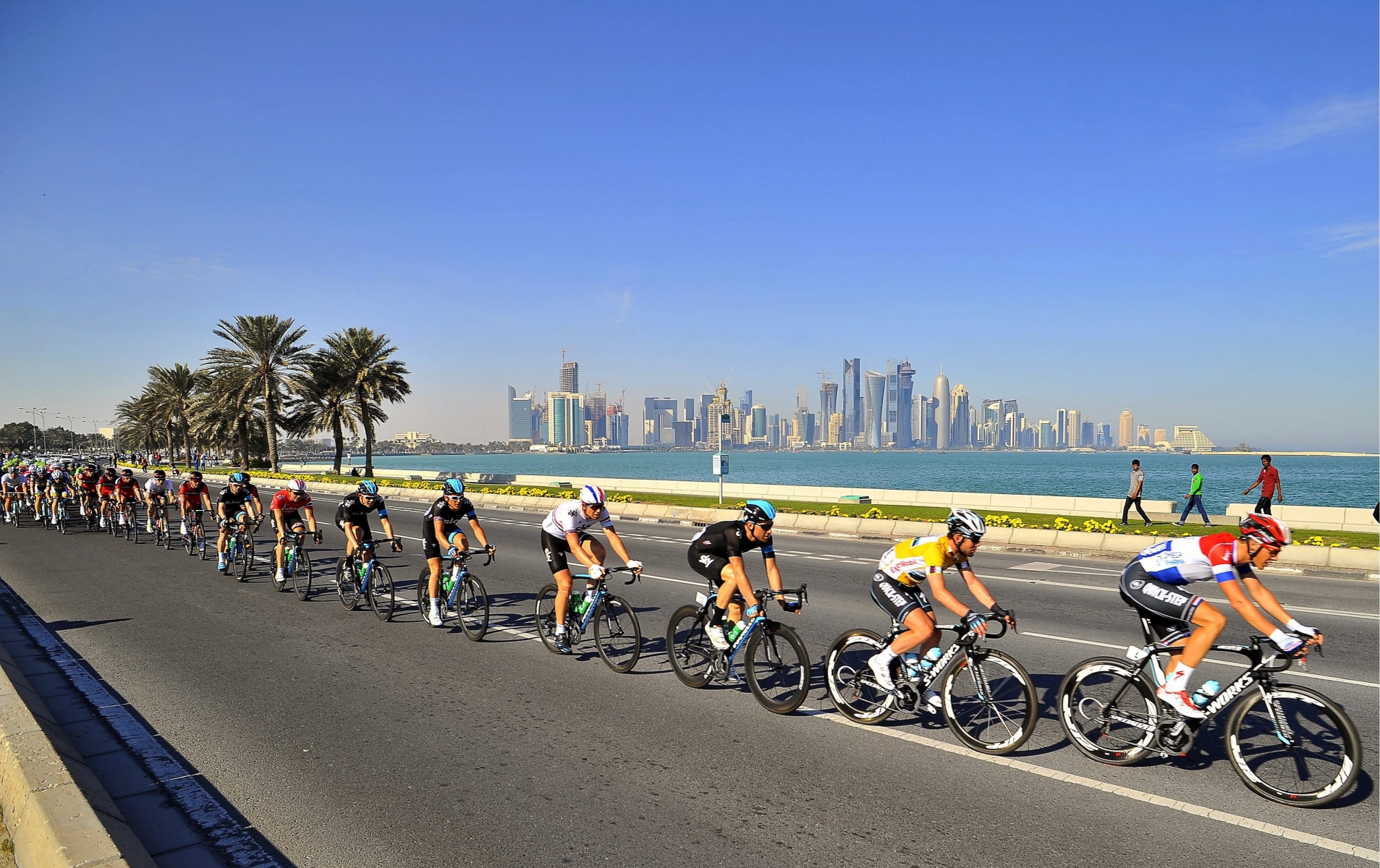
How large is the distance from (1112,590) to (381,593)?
11.2m

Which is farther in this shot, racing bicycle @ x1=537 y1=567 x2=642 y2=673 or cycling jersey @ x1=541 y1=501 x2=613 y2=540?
cycling jersey @ x1=541 y1=501 x2=613 y2=540

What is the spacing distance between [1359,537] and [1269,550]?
17.0 m

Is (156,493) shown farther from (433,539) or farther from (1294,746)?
(1294,746)

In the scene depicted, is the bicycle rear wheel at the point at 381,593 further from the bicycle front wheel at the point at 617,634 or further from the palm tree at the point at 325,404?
the palm tree at the point at 325,404

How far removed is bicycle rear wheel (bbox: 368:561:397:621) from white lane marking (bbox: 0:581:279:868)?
3202mm

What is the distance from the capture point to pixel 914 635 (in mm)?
6121

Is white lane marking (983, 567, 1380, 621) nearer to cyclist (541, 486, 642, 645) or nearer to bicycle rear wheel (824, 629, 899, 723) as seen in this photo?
bicycle rear wheel (824, 629, 899, 723)

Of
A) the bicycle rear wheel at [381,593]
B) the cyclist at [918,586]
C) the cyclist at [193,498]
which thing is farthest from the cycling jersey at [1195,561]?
the cyclist at [193,498]

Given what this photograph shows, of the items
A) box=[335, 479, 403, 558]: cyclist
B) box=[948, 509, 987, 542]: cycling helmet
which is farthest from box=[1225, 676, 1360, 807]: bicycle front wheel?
box=[335, 479, 403, 558]: cyclist

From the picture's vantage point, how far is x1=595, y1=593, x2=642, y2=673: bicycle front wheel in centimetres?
812

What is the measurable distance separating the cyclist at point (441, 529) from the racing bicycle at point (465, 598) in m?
0.09

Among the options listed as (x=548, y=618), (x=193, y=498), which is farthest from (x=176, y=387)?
(x=548, y=618)

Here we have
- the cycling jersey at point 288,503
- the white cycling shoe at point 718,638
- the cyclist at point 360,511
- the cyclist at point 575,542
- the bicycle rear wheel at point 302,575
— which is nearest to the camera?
the white cycling shoe at point 718,638

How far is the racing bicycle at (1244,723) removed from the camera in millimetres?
4918
